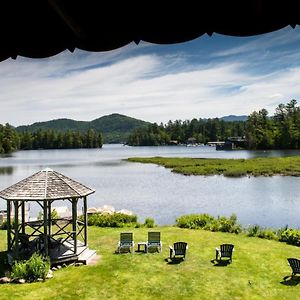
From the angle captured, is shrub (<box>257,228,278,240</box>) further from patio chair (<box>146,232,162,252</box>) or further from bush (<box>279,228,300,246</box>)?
patio chair (<box>146,232,162,252</box>)

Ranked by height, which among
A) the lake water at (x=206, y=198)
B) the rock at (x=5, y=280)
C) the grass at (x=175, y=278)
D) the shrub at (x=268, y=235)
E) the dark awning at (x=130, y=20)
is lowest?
the lake water at (x=206, y=198)

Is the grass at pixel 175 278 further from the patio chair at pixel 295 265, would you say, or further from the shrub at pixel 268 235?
the shrub at pixel 268 235

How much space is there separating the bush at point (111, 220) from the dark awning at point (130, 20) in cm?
2309

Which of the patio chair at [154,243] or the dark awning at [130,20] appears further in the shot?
the patio chair at [154,243]

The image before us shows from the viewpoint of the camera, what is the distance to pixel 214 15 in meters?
3.31

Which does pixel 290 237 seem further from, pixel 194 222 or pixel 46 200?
pixel 46 200

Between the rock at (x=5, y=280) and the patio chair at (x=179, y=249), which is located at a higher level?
the patio chair at (x=179, y=249)

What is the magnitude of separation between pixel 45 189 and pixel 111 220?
10.0 metres

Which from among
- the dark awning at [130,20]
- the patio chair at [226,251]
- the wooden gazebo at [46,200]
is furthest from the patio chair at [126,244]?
the dark awning at [130,20]

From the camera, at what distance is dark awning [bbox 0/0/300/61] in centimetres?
323

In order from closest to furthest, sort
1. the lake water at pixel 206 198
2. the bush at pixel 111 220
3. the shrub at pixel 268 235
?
the shrub at pixel 268 235
the bush at pixel 111 220
the lake water at pixel 206 198

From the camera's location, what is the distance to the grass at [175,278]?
13703 mm

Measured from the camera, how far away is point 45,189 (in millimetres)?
17094

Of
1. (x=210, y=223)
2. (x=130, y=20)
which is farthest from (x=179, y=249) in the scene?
(x=130, y=20)
